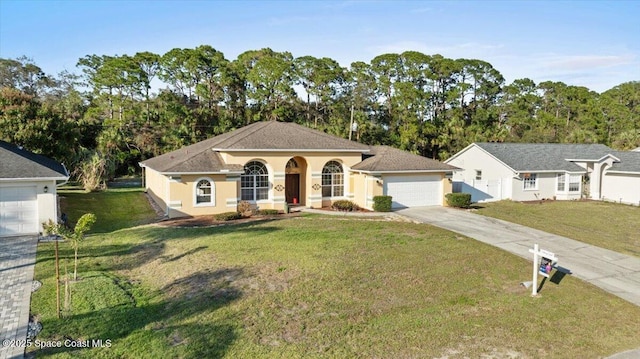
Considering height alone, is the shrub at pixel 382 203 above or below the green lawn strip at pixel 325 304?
above

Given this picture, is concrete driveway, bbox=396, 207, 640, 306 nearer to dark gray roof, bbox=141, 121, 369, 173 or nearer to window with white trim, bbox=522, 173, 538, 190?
dark gray roof, bbox=141, 121, 369, 173

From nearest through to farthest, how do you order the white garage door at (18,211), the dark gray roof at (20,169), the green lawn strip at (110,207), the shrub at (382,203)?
the dark gray roof at (20,169) → the white garage door at (18,211) → the green lawn strip at (110,207) → the shrub at (382,203)

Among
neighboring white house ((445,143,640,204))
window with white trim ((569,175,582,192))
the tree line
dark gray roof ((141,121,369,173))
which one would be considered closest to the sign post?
dark gray roof ((141,121,369,173))

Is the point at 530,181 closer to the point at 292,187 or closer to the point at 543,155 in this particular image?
the point at 543,155

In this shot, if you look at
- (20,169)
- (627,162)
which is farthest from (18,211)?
(627,162)

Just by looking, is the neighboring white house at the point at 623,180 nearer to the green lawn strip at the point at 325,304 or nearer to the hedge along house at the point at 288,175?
the hedge along house at the point at 288,175

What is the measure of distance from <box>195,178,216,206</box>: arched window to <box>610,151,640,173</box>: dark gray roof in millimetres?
31511

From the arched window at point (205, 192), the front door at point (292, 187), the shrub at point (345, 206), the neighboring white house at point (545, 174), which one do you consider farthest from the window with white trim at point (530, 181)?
the arched window at point (205, 192)

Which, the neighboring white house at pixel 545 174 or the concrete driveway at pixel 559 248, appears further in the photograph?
the neighboring white house at pixel 545 174

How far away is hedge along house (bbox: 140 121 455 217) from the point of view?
2228 centimetres

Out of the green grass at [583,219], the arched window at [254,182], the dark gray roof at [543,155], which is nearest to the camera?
the green grass at [583,219]

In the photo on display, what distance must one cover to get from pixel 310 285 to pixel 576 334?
673cm

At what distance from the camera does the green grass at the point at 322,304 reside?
8742 millimetres

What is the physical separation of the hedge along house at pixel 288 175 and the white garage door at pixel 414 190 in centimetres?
6
